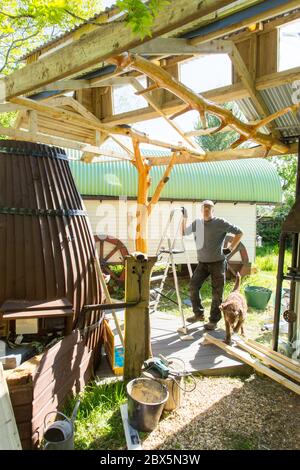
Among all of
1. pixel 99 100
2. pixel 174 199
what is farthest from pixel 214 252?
pixel 174 199

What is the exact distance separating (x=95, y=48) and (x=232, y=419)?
369cm

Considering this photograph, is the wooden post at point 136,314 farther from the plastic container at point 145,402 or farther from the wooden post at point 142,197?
the wooden post at point 142,197

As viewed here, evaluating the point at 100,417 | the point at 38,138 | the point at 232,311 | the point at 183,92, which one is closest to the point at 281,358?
the point at 232,311

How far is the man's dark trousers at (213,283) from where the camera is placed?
557cm

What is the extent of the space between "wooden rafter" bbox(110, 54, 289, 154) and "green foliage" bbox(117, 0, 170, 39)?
57 centimetres

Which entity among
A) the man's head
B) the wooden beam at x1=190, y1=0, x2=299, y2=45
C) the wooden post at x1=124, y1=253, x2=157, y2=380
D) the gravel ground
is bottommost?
the gravel ground

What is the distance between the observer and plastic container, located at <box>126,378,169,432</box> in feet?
9.90

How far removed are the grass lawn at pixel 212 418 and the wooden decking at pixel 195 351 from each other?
13 centimetres

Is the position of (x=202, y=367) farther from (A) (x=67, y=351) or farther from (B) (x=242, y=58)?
(B) (x=242, y=58)

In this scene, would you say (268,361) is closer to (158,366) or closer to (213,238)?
(158,366)

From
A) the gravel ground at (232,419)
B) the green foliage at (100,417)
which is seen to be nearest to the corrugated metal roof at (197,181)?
the green foliage at (100,417)

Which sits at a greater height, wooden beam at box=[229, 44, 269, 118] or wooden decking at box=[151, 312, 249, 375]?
wooden beam at box=[229, 44, 269, 118]

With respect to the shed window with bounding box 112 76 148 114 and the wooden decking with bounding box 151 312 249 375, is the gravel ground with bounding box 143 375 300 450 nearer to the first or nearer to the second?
the wooden decking with bounding box 151 312 249 375

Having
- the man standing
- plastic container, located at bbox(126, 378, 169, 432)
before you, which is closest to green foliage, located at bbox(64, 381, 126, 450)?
plastic container, located at bbox(126, 378, 169, 432)
